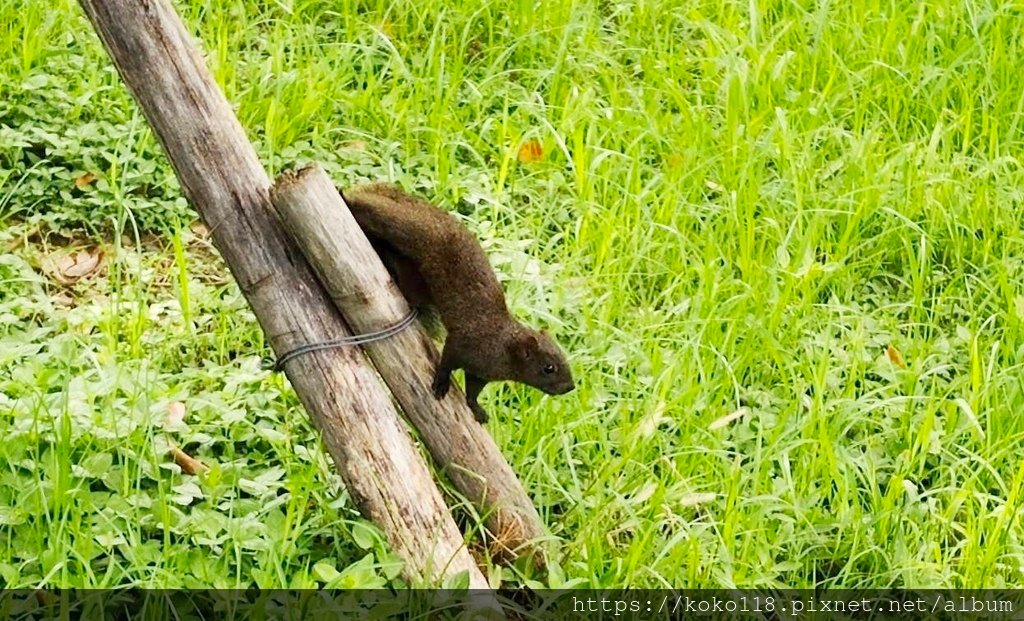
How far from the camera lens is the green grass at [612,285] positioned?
11.0 feet

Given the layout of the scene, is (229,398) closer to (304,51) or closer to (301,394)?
(301,394)

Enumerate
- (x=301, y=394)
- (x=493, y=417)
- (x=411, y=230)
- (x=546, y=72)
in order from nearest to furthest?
(x=301, y=394) → (x=411, y=230) → (x=493, y=417) → (x=546, y=72)

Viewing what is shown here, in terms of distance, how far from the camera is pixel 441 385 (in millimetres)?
3326

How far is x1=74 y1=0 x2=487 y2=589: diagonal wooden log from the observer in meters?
3.04

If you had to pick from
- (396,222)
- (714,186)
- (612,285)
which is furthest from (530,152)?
(396,222)

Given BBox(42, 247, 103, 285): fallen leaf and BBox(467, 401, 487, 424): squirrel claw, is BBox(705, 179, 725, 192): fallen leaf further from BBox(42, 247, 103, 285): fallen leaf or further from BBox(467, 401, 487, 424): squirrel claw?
BBox(42, 247, 103, 285): fallen leaf

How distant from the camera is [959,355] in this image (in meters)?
4.30

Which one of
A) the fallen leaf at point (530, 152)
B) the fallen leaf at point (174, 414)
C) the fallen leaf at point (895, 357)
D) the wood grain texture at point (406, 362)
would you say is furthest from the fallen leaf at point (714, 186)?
the fallen leaf at point (174, 414)

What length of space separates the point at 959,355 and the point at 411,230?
1.88 metres

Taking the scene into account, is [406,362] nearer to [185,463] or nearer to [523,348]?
[523,348]

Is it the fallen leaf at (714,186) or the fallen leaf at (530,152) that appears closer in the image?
the fallen leaf at (714,186)

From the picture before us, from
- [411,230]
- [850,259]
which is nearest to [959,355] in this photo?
[850,259]

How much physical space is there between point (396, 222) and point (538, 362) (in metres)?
0.52

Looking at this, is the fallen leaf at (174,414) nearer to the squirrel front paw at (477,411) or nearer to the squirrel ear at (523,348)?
the squirrel front paw at (477,411)
